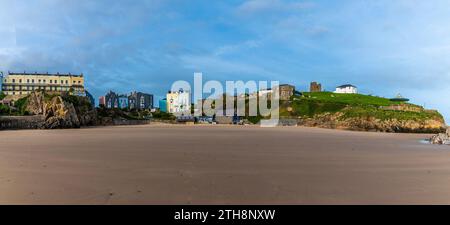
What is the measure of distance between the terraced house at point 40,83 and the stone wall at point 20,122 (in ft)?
224

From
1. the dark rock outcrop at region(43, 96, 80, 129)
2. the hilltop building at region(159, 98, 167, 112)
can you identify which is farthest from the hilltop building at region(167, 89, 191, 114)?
the dark rock outcrop at region(43, 96, 80, 129)

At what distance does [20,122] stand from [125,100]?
359ft

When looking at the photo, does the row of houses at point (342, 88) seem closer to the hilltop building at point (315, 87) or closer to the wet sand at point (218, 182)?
the hilltop building at point (315, 87)

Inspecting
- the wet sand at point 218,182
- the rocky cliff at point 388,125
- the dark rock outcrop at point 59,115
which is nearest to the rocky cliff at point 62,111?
the dark rock outcrop at point 59,115

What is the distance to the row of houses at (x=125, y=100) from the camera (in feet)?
508

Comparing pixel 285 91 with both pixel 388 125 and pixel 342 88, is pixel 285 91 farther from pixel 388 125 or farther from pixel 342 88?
pixel 388 125

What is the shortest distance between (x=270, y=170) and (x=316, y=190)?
2.75 meters

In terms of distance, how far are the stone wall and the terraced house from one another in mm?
68403

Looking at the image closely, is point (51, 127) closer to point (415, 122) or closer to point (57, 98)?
point (57, 98)

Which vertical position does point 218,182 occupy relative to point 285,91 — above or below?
below

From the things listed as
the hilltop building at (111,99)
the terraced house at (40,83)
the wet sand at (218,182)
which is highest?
the terraced house at (40,83)

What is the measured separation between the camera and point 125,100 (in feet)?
528

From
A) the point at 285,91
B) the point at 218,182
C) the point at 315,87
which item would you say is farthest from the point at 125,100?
the point at 218,182
